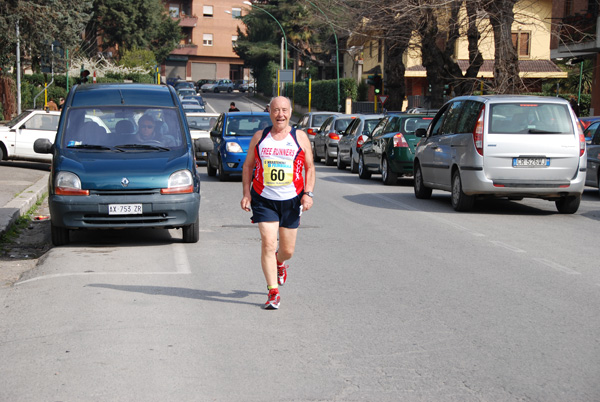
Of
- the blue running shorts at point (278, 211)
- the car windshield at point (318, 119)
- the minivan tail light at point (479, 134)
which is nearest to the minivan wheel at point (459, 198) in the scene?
the minivan tail light at point (479, 134)

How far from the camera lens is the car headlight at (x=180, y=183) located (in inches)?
409

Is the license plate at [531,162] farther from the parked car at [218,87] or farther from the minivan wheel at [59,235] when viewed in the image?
the parked car at [218,87]

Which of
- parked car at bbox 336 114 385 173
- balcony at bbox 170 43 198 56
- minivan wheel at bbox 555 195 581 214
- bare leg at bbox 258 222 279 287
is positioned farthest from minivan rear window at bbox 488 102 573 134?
balcony at bbox 170 43 198 56

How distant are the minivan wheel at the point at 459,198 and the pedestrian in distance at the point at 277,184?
7.66 meters

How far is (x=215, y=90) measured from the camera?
10331 cm

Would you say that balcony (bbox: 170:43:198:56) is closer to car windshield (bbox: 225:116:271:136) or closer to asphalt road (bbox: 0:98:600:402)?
car windshield (bbox: 225:116:271:136)

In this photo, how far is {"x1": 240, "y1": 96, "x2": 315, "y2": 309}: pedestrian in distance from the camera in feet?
23.1

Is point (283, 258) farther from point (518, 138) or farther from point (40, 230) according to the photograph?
point (518, 138)

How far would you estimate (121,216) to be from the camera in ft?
33.6

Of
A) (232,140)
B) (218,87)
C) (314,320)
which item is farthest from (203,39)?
(314,320)

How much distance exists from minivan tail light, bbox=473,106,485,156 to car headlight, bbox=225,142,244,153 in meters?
8.12

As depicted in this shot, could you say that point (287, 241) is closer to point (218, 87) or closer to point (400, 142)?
point (400, 142)

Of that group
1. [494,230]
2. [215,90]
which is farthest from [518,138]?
[215,90]

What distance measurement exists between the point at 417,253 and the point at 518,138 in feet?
14.5
